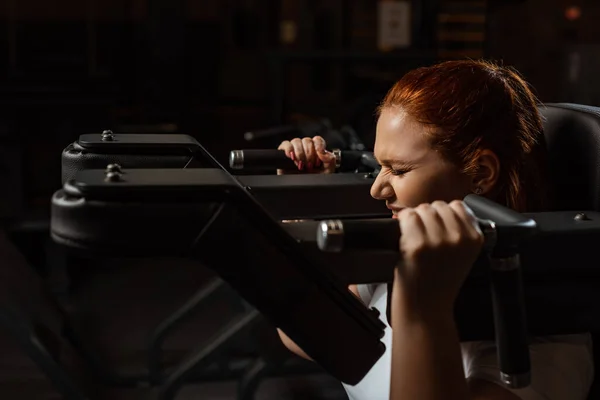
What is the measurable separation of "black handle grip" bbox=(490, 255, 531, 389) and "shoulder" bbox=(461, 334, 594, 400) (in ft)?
0.51

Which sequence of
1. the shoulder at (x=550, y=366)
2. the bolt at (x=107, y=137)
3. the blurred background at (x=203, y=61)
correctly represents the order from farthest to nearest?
the blurred background at (x=203, y=61), the bolt at (x=107, y=137), the shoulder at (x=550, y=366)

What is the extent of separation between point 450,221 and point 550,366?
318 mm

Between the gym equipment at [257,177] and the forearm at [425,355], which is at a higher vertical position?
the gym equipment at [257,177]

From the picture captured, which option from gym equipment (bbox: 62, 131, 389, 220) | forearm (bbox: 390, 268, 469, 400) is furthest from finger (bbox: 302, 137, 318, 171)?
forearm (bbox: 390, 268, 469, 400)

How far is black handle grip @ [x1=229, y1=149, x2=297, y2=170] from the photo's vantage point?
125 centimetres

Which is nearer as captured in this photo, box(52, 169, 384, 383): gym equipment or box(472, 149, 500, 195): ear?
box(52, 169, 384, 383): gym equipment

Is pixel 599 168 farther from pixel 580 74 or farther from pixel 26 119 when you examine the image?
pixel 26 119

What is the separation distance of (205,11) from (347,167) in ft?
8.84

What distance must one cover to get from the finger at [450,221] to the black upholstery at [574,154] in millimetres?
354

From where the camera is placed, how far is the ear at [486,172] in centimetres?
97

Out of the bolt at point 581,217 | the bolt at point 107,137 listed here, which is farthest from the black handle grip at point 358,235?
the bolt at point 107,137

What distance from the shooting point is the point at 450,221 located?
26.6 inches

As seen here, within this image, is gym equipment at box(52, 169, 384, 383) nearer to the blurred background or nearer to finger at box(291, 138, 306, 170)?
finger at box(291, 138, 306, 170)

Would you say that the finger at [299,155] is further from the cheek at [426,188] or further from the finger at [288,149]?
the cheek at [426,188]
